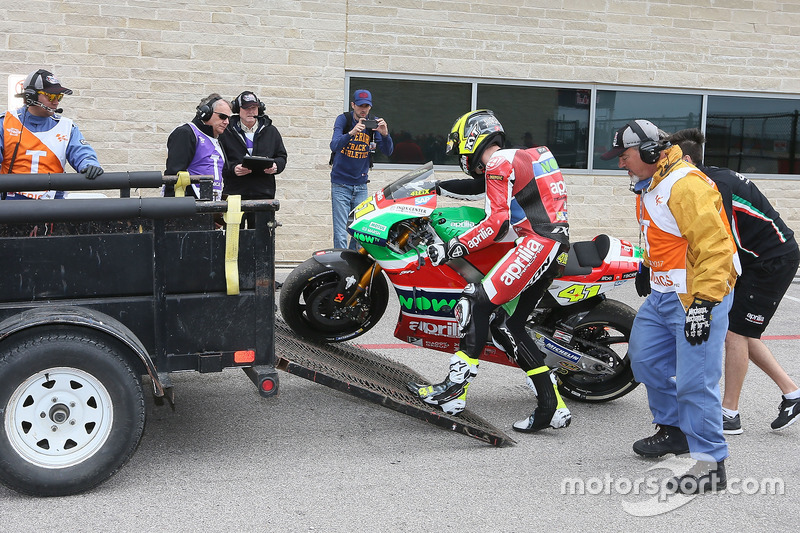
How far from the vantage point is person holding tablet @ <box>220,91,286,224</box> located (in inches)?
297

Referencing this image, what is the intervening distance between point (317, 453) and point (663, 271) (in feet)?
6.79

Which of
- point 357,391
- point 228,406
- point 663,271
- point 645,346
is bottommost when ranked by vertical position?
point 228,406

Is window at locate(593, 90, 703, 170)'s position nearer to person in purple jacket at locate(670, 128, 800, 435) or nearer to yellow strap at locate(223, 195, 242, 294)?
person in purple jacket at locate(670, 128, 800, 435)

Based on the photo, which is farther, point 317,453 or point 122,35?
point 122,35

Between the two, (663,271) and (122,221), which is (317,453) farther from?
(663,271)

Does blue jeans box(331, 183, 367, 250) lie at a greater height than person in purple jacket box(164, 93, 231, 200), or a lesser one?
lesser

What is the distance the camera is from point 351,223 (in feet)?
17.4

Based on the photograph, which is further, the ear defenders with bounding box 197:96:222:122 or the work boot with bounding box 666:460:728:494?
the ear defenders with bounding box 197:96:222:122

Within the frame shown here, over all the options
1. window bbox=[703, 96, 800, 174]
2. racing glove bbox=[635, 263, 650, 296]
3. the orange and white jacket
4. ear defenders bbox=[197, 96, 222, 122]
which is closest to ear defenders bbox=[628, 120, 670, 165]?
the orange and white jacket

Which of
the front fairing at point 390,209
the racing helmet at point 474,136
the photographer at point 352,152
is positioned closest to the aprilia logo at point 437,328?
the front fairing at point 390,209

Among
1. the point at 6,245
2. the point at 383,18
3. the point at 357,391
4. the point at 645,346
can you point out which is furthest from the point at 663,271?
the point at 383,18

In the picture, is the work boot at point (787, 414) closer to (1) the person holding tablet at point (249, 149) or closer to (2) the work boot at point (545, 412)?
(2) the work boot at point (545, 412)

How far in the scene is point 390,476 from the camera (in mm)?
4219

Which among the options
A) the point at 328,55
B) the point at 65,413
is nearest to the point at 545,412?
the point at 65,413
